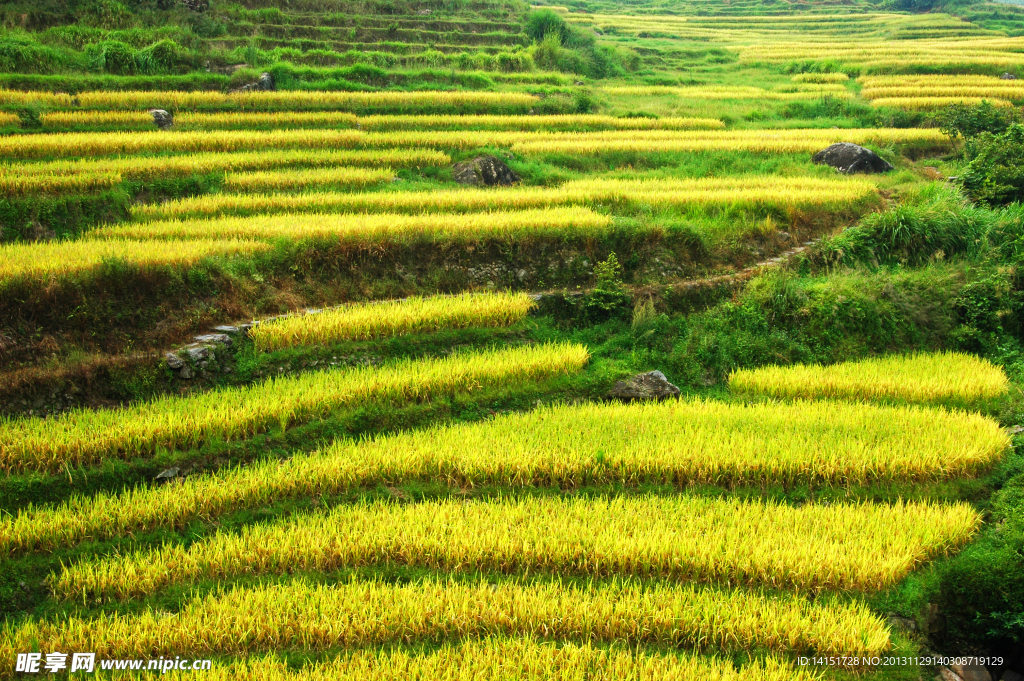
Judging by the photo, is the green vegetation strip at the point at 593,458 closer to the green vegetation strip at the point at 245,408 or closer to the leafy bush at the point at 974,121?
the green vegetation strip at the point at 245,408

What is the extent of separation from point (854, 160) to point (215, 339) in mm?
12838

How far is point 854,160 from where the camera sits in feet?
45.2

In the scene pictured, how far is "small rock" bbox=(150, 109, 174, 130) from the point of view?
544 inches

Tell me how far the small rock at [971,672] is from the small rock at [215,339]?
6.75 metres

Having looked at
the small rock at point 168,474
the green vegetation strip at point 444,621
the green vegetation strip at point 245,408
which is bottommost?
the green vegetation strip at point 444,621

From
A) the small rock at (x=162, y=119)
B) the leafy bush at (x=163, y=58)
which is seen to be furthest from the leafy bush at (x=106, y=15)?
the small rock at (x=162, y=119)

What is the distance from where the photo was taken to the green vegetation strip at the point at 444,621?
3.88m

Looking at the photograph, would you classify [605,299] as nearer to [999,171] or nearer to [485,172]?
[485,172]

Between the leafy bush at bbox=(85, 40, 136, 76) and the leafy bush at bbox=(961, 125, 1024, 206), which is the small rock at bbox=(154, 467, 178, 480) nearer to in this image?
the leafy bush at bbox=(961, 125, 1024, 206)

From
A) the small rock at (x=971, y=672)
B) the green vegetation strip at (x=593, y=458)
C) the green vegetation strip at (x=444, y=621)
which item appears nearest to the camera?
the green vegetation strip at (x=444, y=621)

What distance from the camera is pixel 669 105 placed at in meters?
20.7

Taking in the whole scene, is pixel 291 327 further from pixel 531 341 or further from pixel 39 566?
pixel 39 566

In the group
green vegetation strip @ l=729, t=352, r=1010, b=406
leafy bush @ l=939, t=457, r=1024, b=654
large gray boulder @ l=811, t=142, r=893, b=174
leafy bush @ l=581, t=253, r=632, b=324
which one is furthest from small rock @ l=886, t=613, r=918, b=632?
large gray boulder @ l=811, t=142, r=893, b=174

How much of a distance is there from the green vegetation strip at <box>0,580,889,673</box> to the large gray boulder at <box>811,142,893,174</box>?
1196cm
